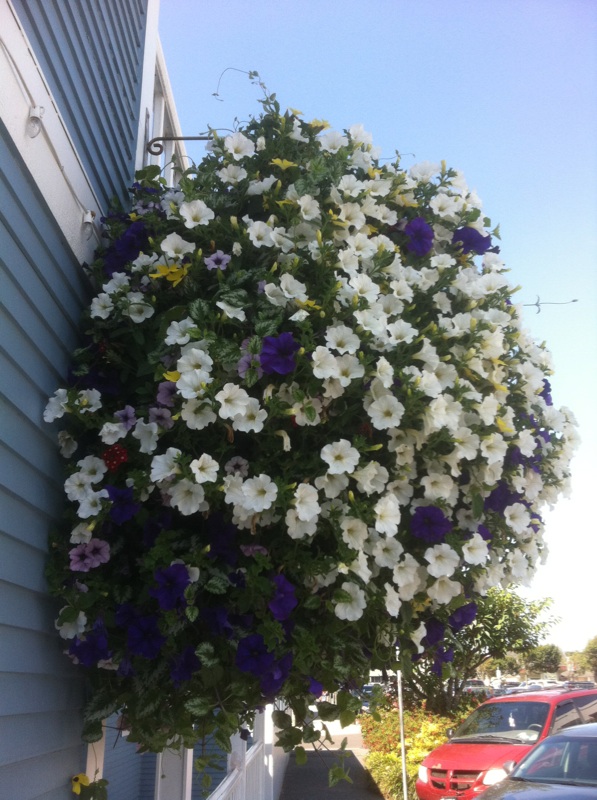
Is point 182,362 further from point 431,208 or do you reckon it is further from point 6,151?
point 431,208

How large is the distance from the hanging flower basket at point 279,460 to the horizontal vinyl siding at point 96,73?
653mm

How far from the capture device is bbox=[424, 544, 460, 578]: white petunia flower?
2.03m

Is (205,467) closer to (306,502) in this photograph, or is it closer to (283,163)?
(306,502)

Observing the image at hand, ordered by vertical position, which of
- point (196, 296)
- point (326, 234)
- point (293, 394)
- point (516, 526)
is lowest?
point (516, 526)

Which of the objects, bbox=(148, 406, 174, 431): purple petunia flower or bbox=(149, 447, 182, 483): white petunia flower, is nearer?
bbox=(149, 447, 182, 483): white petunia flower

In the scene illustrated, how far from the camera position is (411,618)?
216 centimetres

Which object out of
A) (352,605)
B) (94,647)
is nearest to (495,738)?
(352,605)

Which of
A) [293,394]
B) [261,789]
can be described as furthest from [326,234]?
[261,789]

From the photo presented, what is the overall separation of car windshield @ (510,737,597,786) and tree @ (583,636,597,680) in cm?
5176

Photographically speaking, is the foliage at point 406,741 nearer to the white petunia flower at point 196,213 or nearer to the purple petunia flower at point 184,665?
the purple petunia flower at point 184,665

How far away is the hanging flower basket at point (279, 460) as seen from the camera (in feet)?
6.50

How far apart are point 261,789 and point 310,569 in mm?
6269

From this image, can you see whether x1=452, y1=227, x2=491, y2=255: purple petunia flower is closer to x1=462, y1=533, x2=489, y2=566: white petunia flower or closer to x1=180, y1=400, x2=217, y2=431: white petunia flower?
x1=462, y1=533, x2=489, y2=566: white petunia flower

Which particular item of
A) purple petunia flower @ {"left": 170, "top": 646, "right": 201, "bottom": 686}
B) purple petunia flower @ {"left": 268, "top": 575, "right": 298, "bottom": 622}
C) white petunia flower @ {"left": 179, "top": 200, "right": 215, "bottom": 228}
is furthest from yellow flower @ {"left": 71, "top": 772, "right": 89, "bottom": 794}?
white petunia flower @ {"left": 179, "top": 200, "right": 215, "bottom": 228}
